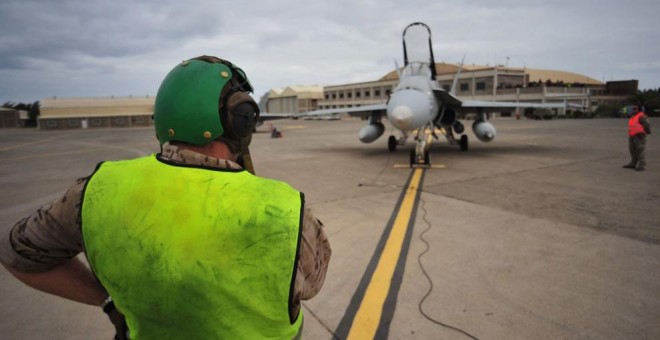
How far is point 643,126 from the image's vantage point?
963 cm

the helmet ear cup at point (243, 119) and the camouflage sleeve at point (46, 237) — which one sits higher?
the helmet ear cup at point (243, 119)

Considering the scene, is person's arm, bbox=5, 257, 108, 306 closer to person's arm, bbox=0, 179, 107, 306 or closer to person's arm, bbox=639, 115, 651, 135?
person's arm, bbox=0, 179, 107, 306

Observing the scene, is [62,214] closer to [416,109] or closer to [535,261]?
[535,261]

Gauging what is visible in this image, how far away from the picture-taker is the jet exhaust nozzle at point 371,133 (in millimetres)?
14461

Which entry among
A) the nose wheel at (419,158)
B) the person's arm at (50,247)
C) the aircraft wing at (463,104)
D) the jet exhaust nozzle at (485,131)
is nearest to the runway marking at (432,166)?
the nose wheel at (419,158)

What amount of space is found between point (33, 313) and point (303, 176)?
6.84m

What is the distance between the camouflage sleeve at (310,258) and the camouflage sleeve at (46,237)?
0.73m

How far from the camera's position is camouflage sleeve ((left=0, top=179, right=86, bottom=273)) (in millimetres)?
1230

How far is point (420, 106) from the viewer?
34.1ft

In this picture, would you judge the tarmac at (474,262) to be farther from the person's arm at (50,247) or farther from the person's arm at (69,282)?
the person's arm at (50,247)

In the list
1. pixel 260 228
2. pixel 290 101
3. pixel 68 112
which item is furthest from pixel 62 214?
pixel 290 101

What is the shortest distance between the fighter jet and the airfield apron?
930cm

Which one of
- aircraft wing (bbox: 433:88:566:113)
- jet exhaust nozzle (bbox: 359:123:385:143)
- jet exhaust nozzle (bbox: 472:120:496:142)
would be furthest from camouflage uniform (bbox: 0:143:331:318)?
jet exhaust nozzle (bbox: 472:120:496:142)

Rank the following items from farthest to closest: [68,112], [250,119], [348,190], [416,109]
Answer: [68,112] → [416,109] → [348,190] → [250,119]
